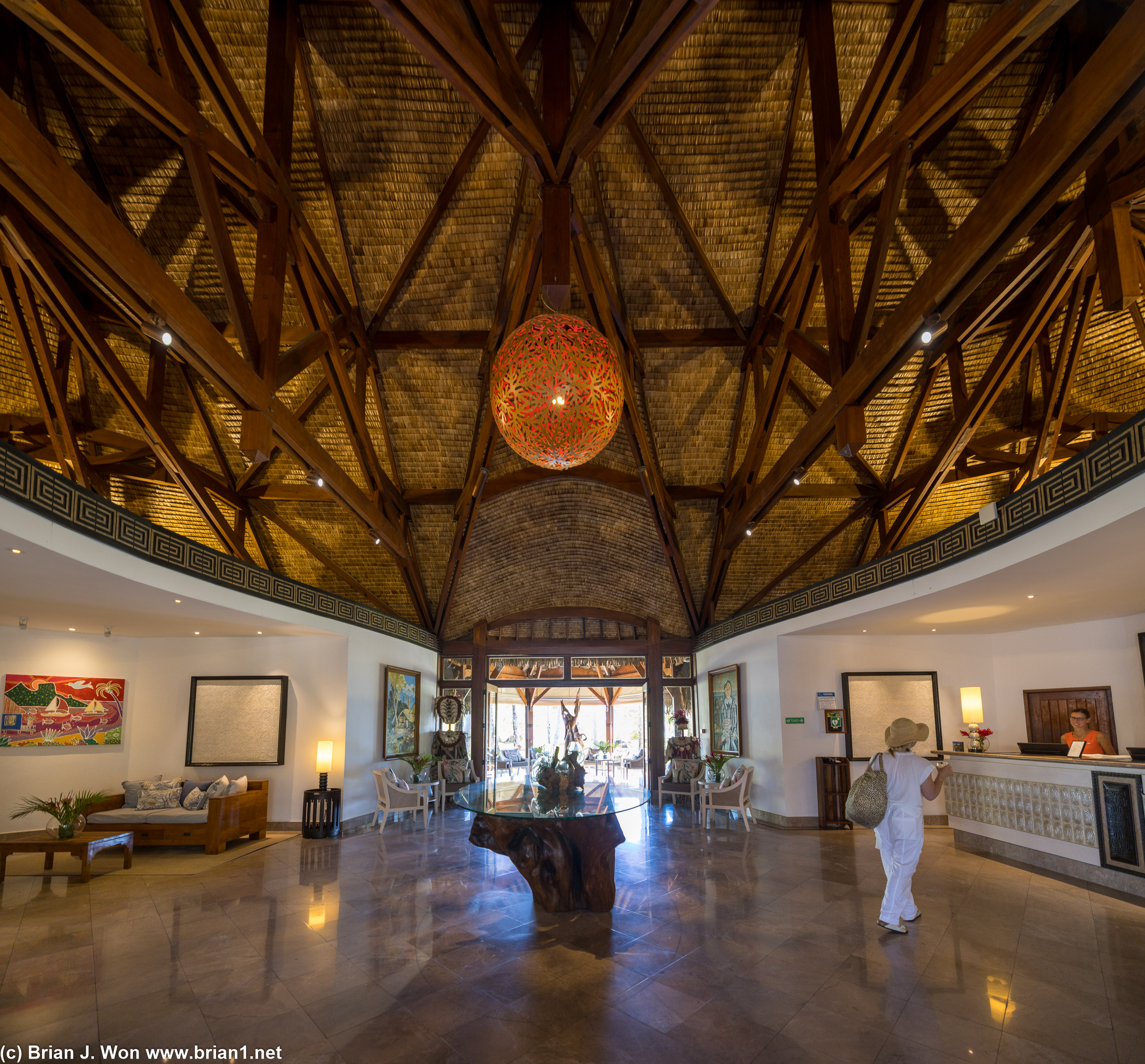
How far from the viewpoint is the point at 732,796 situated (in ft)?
35.2

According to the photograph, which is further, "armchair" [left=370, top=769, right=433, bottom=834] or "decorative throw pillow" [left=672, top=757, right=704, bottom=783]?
"decorative throw pillow" [left=672, top=757, right=704, bottom=783]

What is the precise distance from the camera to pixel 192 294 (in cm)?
929

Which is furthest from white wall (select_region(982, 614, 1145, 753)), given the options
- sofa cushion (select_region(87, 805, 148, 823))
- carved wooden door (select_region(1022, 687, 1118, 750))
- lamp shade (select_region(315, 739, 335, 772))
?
sofa cushion (select_region(87, 805, 148, 823))

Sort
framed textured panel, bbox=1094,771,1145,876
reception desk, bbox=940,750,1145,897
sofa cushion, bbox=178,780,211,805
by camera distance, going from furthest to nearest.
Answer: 1. sofa cushion, bbox=178,780,211,805
2. reception desk, bbox=940,750,1145,897
3. framed textured panel, bbox=1094,771,1145,876

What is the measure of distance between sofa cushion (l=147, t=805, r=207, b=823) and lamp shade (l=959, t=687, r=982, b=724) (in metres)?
10.1

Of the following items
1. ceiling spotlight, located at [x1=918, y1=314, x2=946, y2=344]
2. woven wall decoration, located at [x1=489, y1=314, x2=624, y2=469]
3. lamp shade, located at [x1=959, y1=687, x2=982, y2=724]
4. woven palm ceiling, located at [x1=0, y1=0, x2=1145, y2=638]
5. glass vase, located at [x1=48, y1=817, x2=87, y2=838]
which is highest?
woven palm ceiling, located at [x1=0, y1=0, x2=1145, y2=638]

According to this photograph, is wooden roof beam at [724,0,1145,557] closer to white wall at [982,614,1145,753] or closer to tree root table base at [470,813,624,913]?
tree root table base at [470,813,624,913]

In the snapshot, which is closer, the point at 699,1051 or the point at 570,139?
the point at 699,1051

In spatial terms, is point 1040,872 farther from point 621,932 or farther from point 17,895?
point 17,895

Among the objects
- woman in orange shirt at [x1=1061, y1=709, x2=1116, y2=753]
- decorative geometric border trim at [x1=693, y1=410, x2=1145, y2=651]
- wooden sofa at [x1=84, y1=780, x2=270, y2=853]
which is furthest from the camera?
wooden sofa at [x1=84, y1=780, x2=270, y2=853]

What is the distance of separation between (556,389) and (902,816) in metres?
4.25

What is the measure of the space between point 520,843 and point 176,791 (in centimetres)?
604

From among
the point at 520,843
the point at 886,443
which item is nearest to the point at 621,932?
the point at 520,843

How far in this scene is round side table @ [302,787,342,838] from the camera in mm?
9938
